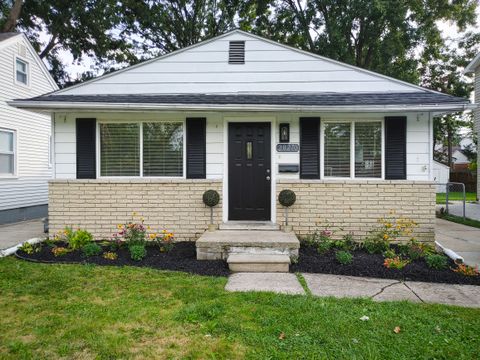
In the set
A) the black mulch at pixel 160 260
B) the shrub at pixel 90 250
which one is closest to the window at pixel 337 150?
the black mulch at pixel 160 260

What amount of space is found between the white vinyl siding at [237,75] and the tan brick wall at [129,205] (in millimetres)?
2080

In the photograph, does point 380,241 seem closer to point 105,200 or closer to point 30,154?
point 105,200

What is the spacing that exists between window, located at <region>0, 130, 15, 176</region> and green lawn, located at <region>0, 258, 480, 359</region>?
24.8ft

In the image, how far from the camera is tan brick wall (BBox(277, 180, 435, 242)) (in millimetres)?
6105

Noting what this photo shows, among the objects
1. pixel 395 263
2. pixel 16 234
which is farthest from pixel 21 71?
pixel 395 263

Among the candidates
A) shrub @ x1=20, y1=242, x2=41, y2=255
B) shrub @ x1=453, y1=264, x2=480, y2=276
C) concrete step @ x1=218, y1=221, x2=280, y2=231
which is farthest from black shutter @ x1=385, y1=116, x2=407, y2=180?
shrub @ x1=20, y1=242, x2=41, y2=255

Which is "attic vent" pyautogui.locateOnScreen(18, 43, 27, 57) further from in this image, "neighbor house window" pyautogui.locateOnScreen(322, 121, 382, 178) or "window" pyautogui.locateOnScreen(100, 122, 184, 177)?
"neighbor house window" pyautogui.locateOnScreen(322, 121, 382, 178)

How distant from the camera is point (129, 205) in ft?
20.9

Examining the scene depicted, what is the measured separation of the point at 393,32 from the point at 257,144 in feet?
44.6

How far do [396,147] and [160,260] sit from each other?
15.9 feet

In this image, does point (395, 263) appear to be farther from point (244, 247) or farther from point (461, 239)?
point (461, 239)

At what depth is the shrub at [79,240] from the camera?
19.1 feet

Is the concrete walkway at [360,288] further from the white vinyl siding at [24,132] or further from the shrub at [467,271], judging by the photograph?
the white vinyl siding at [24,132]

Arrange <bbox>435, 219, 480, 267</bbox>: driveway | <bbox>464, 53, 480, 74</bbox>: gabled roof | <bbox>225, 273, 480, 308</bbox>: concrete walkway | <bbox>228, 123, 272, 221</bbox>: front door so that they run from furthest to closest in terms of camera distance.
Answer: <bbox>464, 53, 480, 74</bbox>: gabled roof → <bbox>228, 123, 272, 221</bbox>: front door → <bbox>435, 219, 480, 267</bbox>: driveway → <bbox>225, 273, 480, 308</bbox>: concrete walkway
